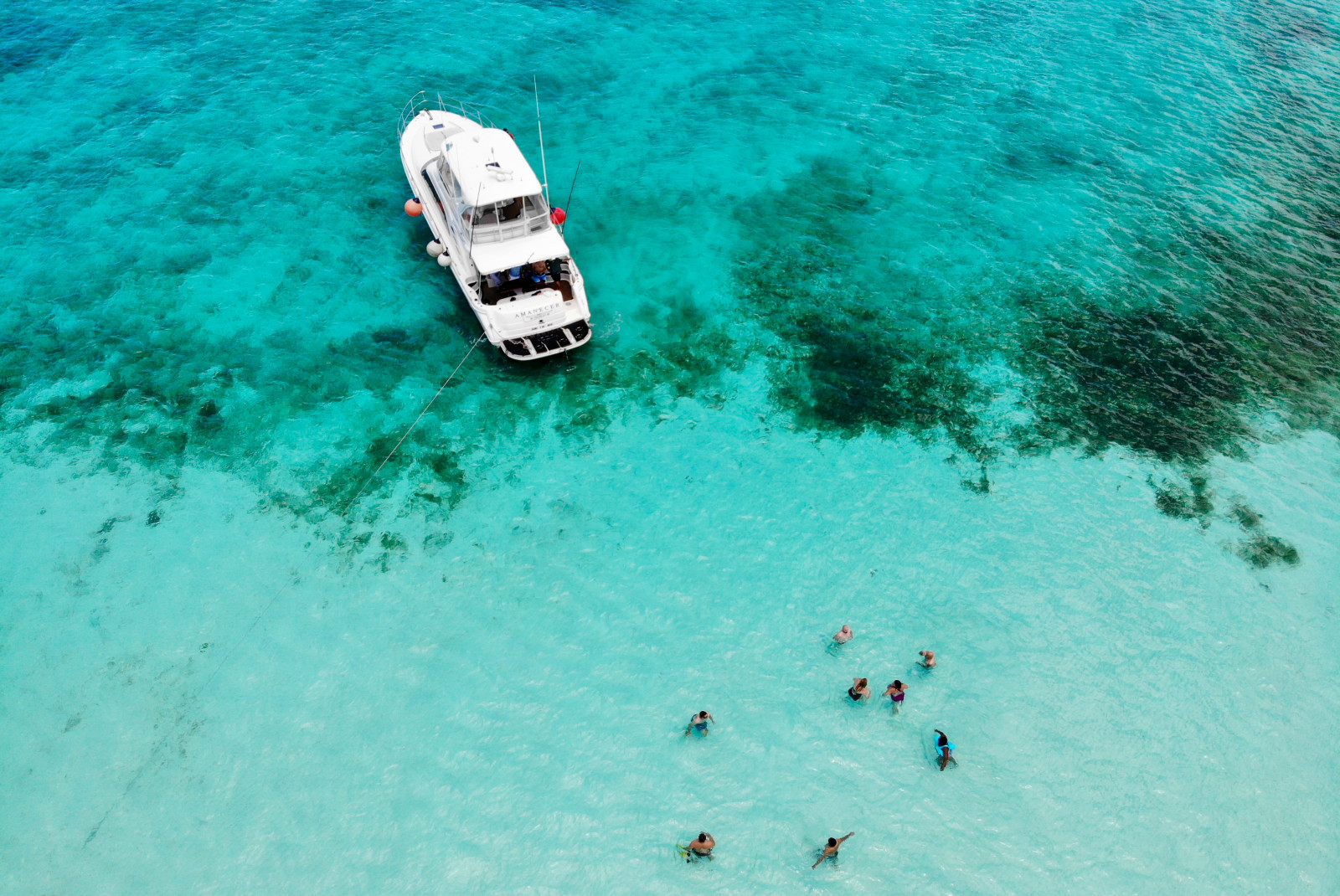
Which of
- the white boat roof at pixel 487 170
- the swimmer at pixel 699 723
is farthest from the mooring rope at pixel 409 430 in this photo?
the swimmer at pixel 699 723

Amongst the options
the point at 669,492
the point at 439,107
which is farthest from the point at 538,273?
the point at 439,107

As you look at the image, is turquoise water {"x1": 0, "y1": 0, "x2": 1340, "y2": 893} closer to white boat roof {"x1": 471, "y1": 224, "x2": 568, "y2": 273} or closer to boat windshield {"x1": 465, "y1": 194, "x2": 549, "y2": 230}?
white boat roof {"x1": 471, "y1": 224, "x2": 568, "y2": 273}

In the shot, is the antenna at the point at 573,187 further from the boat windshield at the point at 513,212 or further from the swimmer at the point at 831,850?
the swimmer at the point at 831,850

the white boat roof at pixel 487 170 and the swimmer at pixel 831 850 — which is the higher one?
the white boat roof at pixel 487 170

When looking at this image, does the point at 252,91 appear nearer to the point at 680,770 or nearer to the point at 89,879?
the point at 89,879

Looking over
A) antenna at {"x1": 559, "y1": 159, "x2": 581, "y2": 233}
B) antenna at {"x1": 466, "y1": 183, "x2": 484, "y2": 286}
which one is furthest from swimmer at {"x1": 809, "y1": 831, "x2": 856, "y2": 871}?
antenna at {"x1": 559, "y1": 159, "x2": 581, "y2": 233}
